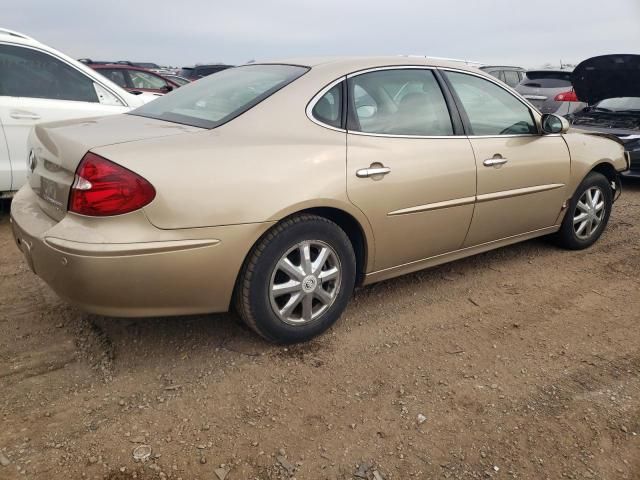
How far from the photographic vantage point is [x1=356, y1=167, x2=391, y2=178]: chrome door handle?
2838mm

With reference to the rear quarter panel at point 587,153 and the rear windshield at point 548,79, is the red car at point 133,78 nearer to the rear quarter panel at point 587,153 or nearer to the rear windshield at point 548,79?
the rear windshield at point 548,79

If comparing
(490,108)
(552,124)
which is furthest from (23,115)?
(552,124)

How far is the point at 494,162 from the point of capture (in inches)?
137

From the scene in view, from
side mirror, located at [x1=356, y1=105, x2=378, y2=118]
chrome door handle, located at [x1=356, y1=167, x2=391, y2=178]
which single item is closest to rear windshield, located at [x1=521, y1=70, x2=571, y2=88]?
side mirror, located at [x1=356, y1=105, x2=378, y2=118]

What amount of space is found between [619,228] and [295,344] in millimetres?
3869

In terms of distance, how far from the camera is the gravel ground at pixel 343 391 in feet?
6.83

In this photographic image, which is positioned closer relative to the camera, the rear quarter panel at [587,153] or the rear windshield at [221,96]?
the rear windshield at [221,96]

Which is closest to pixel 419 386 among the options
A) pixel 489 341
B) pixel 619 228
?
pixel 489 341

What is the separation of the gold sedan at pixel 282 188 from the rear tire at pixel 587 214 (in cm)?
57

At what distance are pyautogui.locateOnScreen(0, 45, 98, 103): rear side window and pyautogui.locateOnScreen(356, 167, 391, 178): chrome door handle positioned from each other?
11.4ft

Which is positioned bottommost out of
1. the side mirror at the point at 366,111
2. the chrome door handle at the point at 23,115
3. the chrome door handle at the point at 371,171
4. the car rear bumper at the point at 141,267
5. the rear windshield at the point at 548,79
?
the car rear bumper at the point at 141,267

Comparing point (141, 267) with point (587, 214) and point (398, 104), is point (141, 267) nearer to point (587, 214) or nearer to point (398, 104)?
point (398, 104)

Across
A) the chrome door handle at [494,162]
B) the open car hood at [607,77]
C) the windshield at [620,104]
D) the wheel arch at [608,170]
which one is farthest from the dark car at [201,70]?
the chrome door handle at [494,162]

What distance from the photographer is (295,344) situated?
2895 millimetres
